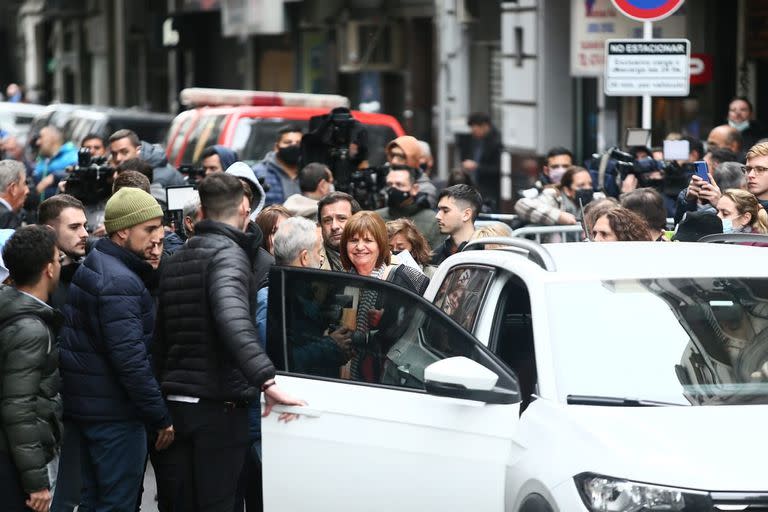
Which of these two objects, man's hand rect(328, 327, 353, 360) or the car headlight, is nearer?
the car headlight

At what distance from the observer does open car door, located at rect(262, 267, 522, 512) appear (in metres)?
5.41

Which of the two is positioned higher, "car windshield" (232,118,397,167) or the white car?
"car windshield" (232,118,397,167)

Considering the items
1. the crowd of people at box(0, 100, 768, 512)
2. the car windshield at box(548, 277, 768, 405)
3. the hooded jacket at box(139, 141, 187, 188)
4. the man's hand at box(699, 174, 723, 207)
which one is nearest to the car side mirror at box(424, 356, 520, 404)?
the car windshield at box(548, 277, 768, 405)

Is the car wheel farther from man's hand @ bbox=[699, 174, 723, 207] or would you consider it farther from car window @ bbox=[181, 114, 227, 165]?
car window @ bbox=[181, 114, 227, 165]

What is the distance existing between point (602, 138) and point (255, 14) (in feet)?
39.8

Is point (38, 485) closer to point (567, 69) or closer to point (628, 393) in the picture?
point (628, 393)

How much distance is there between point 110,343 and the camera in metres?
6.77

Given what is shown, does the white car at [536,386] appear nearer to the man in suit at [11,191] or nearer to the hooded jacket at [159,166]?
the man in suit at [11,191]

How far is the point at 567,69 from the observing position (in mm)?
19547

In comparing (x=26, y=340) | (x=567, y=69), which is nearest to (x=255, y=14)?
(x=567, y=69)

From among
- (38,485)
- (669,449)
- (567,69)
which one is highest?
(567,69)

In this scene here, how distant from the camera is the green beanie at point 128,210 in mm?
7000

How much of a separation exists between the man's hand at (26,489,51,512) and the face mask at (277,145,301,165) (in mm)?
6508

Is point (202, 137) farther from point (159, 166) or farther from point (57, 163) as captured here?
point (159, 166)
